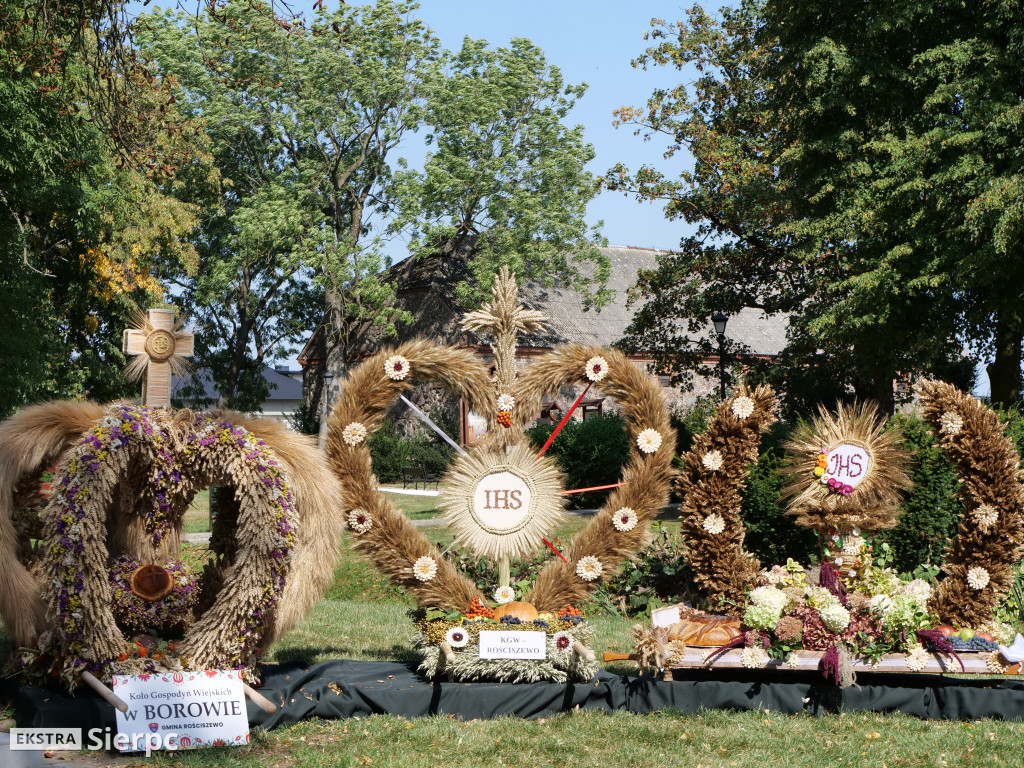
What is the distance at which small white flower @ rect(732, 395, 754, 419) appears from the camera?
291 inches

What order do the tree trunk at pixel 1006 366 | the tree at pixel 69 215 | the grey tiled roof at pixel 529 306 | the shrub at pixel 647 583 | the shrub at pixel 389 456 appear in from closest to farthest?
the tree at pixel 69 215
the shrub at pixel 647 583
the tree trunk at pixel 1006 366
the shrub at pixel 389 456
the grey tiled roof at pixel 529 306

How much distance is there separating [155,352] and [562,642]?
3660 mm

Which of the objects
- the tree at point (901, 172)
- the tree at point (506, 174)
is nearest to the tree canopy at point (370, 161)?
the tree at point (506, 174)

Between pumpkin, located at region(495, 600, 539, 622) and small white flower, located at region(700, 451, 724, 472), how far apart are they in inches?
66.5

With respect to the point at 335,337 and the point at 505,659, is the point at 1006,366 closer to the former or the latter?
the point at 505,659

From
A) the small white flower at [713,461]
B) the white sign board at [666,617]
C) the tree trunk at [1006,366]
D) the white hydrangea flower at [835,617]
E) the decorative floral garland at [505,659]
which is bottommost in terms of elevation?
the decorative floral garland at [505,659]

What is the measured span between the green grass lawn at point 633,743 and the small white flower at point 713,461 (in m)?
1.75

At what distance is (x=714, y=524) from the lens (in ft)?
24.4

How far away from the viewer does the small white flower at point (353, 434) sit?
773cm

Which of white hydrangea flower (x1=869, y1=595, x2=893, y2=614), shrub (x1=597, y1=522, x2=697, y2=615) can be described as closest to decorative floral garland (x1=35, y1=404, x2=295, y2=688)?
white hydrangea flower (x1=869, y1=595, x2=893, y2=614)

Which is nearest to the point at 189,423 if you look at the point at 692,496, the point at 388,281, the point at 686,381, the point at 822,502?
the point at 692,496

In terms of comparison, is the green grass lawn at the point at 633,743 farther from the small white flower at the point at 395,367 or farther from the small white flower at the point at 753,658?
the small white flower at the point at 395,367

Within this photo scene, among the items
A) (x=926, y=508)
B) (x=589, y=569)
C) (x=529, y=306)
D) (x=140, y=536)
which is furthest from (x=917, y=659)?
(x=529, y=306)

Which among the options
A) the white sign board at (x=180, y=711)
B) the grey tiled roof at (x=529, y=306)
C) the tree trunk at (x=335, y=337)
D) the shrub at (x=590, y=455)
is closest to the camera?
the white sign board at (x=180, y=711)
